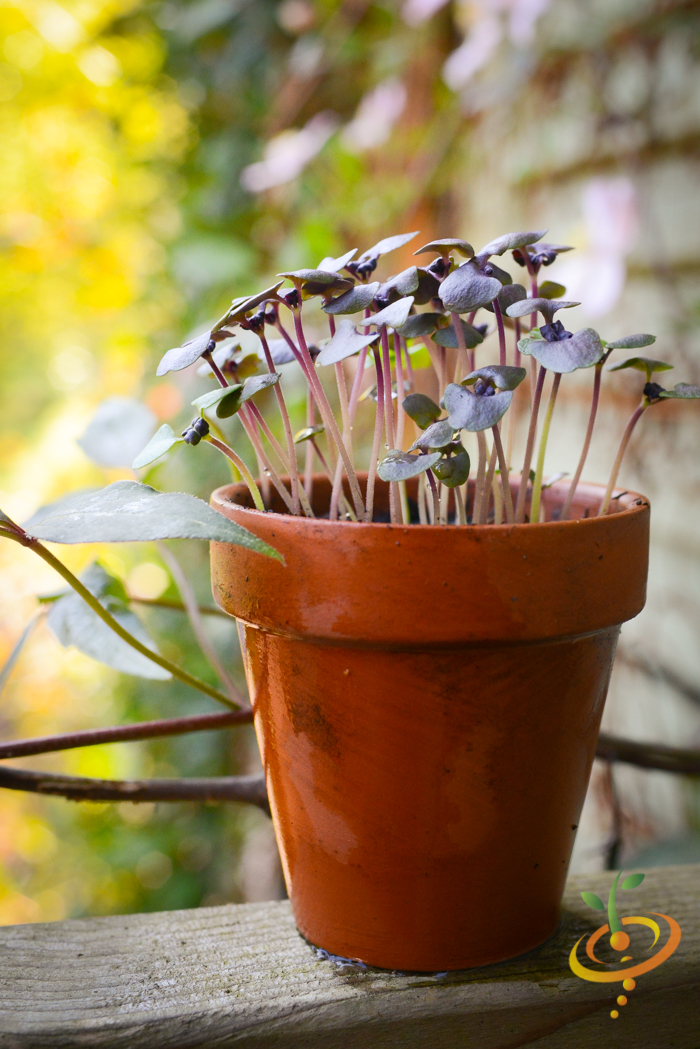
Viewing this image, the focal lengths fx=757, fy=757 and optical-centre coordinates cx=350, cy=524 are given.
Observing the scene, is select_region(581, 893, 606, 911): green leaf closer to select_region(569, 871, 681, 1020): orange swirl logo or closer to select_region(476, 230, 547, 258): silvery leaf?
select_region(569, 871, 681, 1020): orange swirl logo

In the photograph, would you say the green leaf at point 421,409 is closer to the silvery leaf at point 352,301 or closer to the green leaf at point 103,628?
the silvery leaf at point 352,301

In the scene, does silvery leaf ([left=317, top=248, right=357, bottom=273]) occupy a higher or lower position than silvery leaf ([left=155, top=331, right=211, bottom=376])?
higher

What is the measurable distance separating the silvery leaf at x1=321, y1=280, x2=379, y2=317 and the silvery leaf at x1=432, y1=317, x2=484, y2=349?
0.05 meters

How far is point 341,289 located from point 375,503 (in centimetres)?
21

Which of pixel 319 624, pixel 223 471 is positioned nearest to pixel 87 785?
pixel 319 624

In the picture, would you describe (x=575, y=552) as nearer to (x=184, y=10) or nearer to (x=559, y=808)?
(x=559, y=808)

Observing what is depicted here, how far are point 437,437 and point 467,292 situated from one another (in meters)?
0.08

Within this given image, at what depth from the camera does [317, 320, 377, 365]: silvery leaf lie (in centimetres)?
41

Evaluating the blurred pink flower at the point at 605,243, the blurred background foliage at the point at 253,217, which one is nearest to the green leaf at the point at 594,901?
the blurred background foliage at the point at 253,217

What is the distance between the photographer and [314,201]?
1779 mm

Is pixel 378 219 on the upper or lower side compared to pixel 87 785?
upper

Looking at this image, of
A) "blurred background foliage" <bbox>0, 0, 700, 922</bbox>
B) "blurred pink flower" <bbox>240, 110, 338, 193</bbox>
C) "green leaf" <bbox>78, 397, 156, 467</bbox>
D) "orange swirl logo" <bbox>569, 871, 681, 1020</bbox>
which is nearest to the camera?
"orange swirl logo" <bbox>569, 871, 681, 1020</bbox>

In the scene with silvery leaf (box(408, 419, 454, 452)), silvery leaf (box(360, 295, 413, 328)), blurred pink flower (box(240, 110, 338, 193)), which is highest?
blurred pink flower (box(240, 110, 338, 193))

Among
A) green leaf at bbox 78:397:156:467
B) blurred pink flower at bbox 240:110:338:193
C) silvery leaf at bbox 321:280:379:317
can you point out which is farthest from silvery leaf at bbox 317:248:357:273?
blurred pink flower at bbox 240:110:338:193
